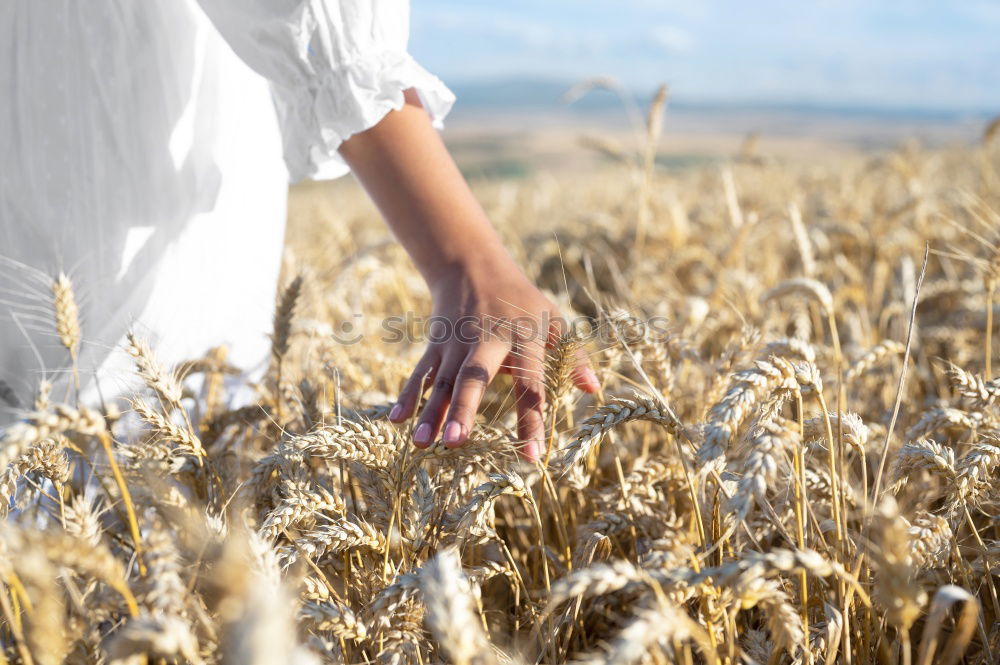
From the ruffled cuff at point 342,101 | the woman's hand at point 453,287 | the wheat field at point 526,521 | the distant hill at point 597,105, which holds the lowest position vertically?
the wheat field at point 526,521

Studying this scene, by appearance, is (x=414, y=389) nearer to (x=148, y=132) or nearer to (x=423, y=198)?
(x=423, y=198)

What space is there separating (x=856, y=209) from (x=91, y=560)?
3326mm

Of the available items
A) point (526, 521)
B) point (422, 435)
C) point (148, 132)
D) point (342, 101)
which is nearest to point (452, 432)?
point (422, 435)

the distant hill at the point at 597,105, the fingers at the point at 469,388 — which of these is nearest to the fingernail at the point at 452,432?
the fingers at the point at 469,388

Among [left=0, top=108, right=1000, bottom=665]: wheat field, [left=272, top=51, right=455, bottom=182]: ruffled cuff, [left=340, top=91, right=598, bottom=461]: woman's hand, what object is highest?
[left=272, top=51, right=455, bottom=182]: ruffled cuff

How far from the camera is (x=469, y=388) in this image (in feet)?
3.04

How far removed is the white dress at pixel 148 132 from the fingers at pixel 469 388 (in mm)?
445

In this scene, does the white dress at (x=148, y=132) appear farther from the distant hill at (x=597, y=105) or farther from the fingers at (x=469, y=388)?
the distant hill at (x=597, y=105)

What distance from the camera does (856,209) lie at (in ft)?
10.1

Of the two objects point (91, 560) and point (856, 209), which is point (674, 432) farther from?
point (856, 209)

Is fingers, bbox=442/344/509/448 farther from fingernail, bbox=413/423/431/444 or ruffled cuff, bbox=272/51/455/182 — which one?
ruffled cuff, bbox=272/51/455/182

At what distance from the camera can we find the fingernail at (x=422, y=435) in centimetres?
92

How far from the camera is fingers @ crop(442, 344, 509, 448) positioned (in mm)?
891

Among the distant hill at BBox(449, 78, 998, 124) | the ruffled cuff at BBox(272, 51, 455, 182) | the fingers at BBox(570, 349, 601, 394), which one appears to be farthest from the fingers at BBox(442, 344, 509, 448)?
the distant hill at BBox(449, 78, 998, 124)
